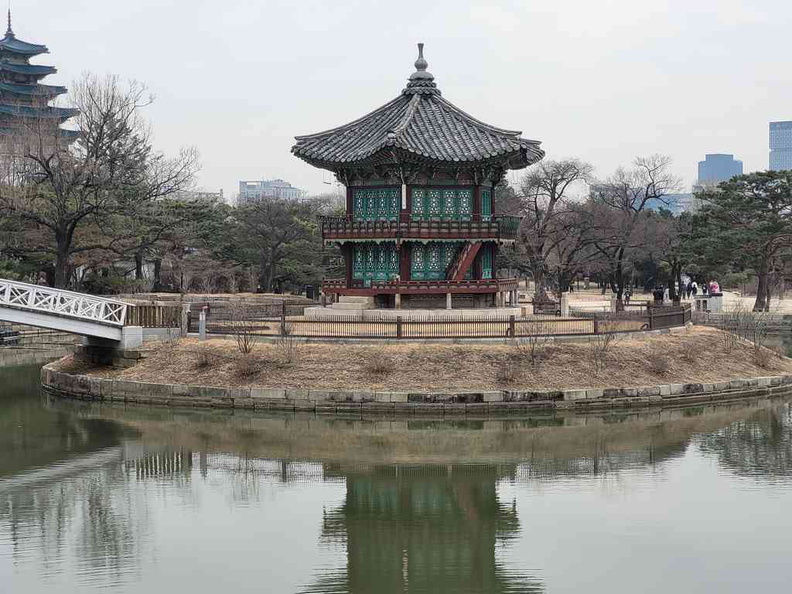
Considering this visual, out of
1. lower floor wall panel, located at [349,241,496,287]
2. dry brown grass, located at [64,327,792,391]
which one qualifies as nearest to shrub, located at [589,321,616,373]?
dry brown grass, located at [64,327,792,391]

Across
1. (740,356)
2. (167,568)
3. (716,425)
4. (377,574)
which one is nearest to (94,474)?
(167,568)

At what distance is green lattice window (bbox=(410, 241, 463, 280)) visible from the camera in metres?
45.7

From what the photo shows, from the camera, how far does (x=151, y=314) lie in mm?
40188

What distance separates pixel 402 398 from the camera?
1355 inches

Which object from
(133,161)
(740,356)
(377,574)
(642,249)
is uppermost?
(133,161)

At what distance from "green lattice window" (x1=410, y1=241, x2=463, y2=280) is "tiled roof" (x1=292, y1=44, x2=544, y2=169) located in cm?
390

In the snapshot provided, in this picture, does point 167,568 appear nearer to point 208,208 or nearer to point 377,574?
point 377,574

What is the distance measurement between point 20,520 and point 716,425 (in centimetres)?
2201

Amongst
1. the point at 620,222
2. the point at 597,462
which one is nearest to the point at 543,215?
the point at 620,222

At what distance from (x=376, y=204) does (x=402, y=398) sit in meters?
14.3

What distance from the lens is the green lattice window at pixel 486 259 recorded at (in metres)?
47.2

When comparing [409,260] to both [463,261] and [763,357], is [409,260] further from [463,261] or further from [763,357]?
[763,357]

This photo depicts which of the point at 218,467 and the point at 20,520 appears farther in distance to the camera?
the point at 218,467

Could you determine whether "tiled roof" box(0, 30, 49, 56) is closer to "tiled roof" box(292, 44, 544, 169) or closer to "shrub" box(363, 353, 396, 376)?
"tiled roof" box(292, 44, 544, 169)
